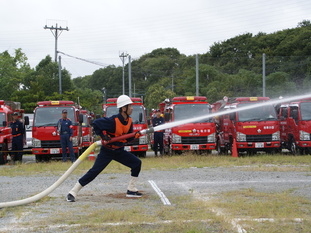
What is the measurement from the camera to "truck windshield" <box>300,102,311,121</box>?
65.0ft

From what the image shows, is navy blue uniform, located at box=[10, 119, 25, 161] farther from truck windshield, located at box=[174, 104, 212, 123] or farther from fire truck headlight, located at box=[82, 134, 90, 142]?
truck windshield, located at box=[174, 104, 212, 123]

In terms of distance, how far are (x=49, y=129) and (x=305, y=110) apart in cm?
1016

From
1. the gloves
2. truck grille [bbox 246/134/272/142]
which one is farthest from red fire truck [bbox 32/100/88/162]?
the gloves

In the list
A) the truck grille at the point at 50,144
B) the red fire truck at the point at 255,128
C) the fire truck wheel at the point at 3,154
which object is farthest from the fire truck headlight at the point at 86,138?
the red fire truck at the point at 255,128

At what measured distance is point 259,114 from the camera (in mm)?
20812

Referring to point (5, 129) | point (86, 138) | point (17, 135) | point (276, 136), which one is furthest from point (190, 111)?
point (5, 129)

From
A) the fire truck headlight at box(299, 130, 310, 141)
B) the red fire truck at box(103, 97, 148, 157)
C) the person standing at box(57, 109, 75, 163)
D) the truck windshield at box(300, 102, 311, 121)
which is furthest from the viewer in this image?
the red fire truck at box(103, 97, 148, 157)

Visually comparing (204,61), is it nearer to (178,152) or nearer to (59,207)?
(178,152)

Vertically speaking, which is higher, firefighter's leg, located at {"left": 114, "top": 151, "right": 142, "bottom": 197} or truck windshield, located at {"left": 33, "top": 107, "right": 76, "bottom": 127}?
truck windshield, located at {"left": 33, "top": 107, "right": 76, "bottom": 127}

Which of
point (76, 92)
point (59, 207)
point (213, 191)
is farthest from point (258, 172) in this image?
point (76, 92)

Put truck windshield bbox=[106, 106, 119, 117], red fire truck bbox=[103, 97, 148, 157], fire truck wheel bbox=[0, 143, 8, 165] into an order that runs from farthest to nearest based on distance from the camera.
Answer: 1. truck windshield bbox=[106, 106, 119, 117]
2. red fire truck bbox=[103, 97, 148, 157]
3. fire truck wheel bbox=[0, 143, 8, 165]

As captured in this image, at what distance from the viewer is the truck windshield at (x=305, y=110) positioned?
1981 cm

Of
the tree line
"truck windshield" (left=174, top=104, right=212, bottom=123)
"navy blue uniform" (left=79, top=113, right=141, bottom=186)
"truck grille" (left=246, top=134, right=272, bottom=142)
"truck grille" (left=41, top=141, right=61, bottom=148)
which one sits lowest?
"truck grille" (left=41, top=141, right=61, bottom=148)

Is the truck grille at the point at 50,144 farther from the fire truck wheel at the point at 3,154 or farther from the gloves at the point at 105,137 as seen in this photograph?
the gloves at the point at 105,137
